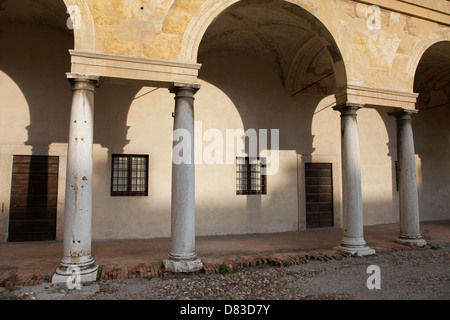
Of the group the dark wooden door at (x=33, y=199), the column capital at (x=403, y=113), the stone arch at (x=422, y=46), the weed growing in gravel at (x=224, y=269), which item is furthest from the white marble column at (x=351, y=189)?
the dark wooden door at (x=33, y=199)

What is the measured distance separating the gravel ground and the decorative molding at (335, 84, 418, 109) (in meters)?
3.63

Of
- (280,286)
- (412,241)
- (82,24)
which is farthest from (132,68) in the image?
(412,241)

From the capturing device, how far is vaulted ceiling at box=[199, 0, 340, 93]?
830 cm

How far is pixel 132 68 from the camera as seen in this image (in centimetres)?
584

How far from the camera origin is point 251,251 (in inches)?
300

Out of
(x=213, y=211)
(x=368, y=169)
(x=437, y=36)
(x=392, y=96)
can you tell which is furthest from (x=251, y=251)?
(x=437, y=36)

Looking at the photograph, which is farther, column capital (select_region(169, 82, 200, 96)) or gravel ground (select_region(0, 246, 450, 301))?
column capital (select_region(169, 82, 200, 96))

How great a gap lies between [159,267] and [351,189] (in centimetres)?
450

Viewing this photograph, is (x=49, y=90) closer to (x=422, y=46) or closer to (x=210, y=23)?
(x=210, y=23)

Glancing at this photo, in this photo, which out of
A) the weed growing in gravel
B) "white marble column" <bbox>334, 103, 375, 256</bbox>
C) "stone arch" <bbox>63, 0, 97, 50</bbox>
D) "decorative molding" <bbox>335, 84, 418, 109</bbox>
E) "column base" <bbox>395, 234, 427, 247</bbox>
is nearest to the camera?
"stone arch" <bbox>63, 0, 97, 50</bbox>

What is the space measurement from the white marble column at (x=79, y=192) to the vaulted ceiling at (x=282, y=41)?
13.6 ft

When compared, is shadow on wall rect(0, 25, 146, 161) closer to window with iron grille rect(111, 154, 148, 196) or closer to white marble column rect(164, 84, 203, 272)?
window with iron grille rect(111, 154, 148, 196)

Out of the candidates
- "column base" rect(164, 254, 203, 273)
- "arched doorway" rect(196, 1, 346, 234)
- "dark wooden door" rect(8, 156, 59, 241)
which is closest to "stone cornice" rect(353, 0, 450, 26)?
"arched doorway" rect(196, 1, 346, 234)
